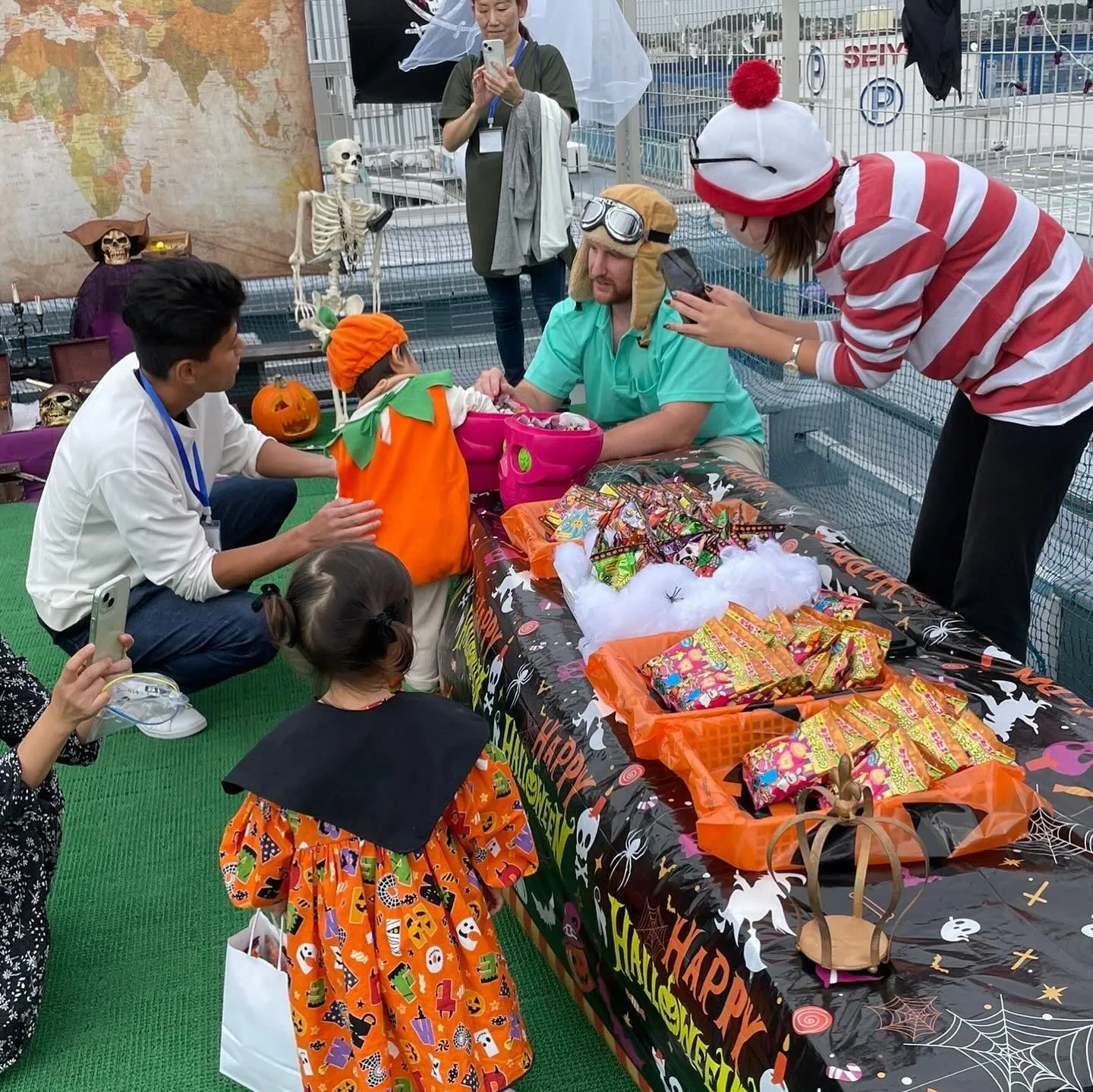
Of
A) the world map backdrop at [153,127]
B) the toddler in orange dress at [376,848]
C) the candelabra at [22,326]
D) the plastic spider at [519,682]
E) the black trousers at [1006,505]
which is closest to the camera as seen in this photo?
the toddler in orange dress at [376,848]

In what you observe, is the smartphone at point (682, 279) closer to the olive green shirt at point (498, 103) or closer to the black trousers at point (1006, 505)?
the black trousers at point (1006, 505)

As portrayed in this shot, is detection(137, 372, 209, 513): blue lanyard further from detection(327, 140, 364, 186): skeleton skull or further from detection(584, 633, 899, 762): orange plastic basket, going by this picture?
detection(327, 140, 364, 186): skeleton skull

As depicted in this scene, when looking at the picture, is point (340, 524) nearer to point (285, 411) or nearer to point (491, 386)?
point (491, 386)

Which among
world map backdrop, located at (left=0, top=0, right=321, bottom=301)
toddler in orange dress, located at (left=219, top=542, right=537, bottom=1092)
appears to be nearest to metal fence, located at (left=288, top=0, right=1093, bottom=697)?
world map backdrop, located at (left=0, top=0, right=321, bottom=301)

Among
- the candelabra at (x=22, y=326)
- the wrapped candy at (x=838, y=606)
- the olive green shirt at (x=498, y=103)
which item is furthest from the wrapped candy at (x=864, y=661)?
the candelabra at (x=22, y=326)

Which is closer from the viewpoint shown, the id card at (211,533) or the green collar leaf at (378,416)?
the green collar leaf at (378,416)

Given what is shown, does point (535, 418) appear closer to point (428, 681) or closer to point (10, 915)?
point (428, 681)

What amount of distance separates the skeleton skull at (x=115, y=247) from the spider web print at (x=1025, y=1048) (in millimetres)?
5215

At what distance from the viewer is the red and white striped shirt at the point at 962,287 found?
1.87m

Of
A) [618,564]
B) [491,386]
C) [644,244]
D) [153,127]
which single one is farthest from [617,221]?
[153,127]

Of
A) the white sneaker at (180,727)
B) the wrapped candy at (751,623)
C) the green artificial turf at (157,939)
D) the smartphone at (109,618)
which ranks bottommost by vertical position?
the green artificial turf at (157,939)

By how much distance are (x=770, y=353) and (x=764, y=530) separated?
0.36 metres

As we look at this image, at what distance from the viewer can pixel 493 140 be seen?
4637 mm

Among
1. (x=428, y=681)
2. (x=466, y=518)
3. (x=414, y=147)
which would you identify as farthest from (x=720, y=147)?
(x=414, y=147)
